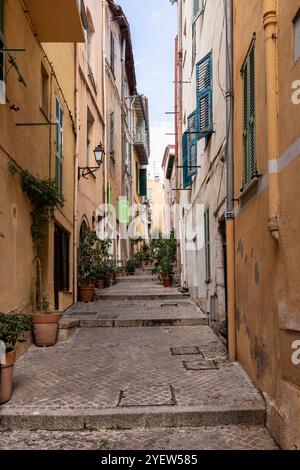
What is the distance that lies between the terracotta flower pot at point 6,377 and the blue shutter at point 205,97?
220 inches

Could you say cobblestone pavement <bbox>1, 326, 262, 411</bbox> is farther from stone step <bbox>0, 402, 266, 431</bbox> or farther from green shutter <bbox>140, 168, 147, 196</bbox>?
green shutter <bbox>140, 168, 147, 196</bbox>

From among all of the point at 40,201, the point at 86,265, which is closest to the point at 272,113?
the point at 40,201

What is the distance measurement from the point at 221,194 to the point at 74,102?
581 centimetres

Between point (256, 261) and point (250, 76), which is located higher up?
point (250, 76)

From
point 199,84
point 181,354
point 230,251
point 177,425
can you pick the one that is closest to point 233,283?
point 230,251

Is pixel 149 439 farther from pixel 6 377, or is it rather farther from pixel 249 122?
pixel 249 122

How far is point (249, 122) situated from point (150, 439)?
3.53m

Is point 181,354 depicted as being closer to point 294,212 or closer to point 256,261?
point 256,261

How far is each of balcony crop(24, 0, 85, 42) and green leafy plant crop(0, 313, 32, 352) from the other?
482 centimetres

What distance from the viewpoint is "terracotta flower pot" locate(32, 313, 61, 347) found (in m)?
7.63

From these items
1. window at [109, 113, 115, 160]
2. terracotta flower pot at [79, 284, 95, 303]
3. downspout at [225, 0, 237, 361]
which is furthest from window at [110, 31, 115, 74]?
downspout at [225, 0, 237, 361]

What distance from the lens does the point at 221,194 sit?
7805 millimetres

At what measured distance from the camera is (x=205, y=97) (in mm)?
9250

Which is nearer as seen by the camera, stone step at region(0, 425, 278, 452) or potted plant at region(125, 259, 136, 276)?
stone step at region(0, 425, 278, 452)
